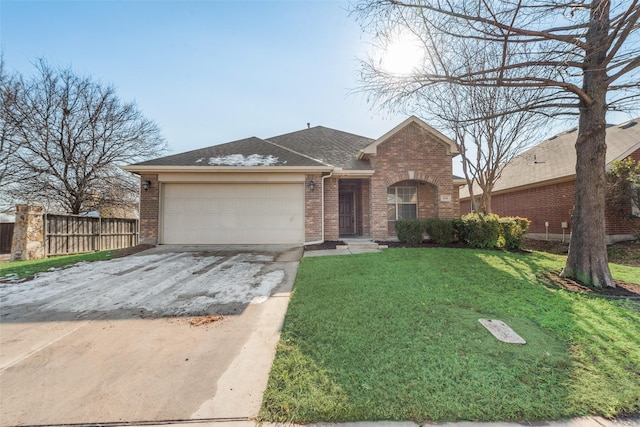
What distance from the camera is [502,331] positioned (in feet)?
10.5

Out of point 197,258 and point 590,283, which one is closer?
point 590,283

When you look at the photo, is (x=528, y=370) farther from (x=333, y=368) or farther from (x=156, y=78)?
(x=156, y=78)

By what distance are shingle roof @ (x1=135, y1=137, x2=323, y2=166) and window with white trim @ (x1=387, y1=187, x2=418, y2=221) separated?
373 cm

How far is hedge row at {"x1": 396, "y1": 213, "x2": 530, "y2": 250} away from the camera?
8867 mm

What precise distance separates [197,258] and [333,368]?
250 inches

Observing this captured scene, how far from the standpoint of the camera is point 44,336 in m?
3.29

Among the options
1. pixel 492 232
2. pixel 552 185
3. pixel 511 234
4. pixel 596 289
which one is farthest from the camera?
pixel 552 185

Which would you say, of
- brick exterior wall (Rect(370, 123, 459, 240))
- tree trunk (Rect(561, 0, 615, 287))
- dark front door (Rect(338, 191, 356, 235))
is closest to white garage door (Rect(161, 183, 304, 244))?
brick exterior wall (Rect(370, 123, 459, 240))

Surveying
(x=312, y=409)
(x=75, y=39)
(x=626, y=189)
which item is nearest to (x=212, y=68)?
(x=75, y=39)

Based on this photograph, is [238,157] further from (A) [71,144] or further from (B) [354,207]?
(A) [71,144]

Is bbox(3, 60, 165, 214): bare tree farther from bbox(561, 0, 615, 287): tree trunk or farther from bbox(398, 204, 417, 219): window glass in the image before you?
bbox(561, 0, 615, 287): tree trunk

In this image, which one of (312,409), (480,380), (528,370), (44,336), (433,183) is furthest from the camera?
(433,183)

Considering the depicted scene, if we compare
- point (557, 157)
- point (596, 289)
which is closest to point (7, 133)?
point (596, 289)

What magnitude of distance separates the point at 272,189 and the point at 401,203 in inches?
217
